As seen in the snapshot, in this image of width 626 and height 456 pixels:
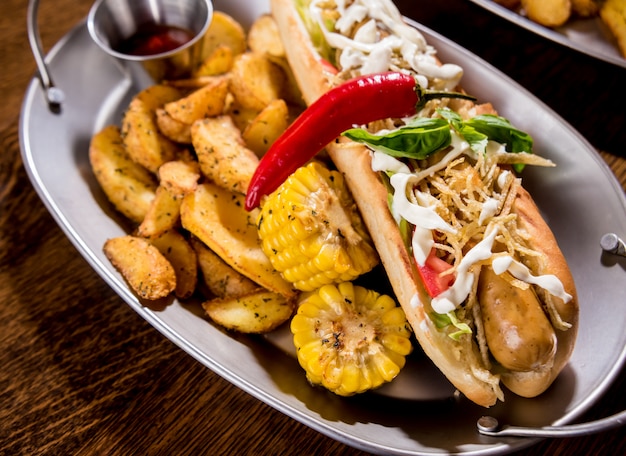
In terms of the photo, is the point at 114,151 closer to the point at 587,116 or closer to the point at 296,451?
the point at 296,451

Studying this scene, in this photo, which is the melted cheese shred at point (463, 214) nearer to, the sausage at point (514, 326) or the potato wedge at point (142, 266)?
the sausage at point (514, 326)

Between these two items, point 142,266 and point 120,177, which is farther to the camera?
point 120,177

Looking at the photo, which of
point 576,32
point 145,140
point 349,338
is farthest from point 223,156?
point 576,32

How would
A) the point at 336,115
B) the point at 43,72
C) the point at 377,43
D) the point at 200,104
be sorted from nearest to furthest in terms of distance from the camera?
the point at 336,115, the point at 377,43, the point at 200,104, the point at 43,72

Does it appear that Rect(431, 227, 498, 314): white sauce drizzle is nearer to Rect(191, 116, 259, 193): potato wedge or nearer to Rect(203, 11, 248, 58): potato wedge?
Rect(191, 116, 259, 193): potato wedge

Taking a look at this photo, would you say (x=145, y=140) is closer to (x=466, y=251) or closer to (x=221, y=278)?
(x=221, y=278)

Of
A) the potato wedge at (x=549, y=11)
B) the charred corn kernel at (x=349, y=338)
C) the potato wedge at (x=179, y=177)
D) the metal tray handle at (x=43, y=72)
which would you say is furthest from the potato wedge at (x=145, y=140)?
the potato wedge at (x=549, y=11)
